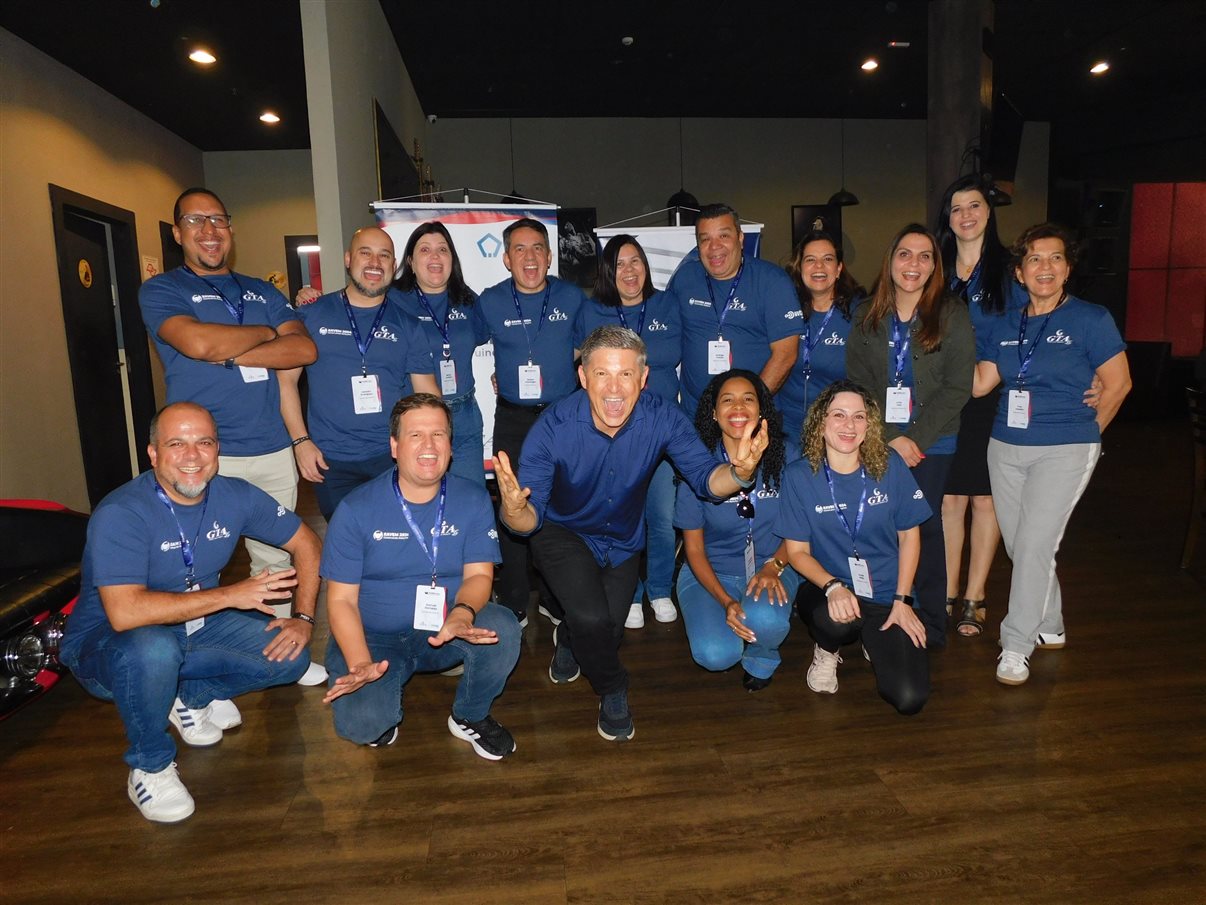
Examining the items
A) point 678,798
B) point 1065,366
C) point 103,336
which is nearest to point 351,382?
point 678,798

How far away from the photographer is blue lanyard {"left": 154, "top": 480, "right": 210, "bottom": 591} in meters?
2.34

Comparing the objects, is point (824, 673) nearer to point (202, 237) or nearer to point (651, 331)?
point (651, 331)

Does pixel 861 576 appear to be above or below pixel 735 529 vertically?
below

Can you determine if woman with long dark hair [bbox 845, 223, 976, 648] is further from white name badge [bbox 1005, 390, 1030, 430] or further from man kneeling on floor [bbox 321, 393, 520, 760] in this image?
man kneeling on floor [bbox 321, 393, 520, 760]

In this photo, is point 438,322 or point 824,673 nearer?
point 824,673

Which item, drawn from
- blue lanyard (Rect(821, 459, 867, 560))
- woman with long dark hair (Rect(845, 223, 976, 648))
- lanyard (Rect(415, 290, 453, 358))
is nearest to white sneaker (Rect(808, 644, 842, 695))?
blue lanyard (Rect(821, 459, 867, 560))

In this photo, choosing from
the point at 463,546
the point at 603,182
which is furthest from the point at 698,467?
the point at 603,182

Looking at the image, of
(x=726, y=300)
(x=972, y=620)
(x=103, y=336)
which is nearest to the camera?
(x=972, y=620)

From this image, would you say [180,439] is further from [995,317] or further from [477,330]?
[995,317]

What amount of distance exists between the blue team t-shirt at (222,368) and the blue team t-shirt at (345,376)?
0.13 meters

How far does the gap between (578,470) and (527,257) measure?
123 centimetres

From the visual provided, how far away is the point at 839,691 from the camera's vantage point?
9.41ft

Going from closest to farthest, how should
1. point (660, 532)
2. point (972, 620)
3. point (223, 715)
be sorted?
1. point (223, 715)
2. point (972, 620)
3. point (660, 532)

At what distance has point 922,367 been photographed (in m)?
3.01
